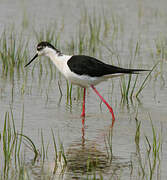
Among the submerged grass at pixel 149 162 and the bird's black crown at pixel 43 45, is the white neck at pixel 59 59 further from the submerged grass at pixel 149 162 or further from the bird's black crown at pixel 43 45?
the submerged grass at pixel 149 162

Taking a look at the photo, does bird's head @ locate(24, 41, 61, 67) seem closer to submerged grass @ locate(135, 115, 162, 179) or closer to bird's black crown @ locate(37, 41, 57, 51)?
bird's black crown @ locate(37, 41, 57, 51)

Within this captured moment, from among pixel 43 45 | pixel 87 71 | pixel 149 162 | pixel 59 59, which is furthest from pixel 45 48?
pixel 149 162

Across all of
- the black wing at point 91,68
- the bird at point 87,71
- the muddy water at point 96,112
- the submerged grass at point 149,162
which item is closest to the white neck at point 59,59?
the bird at point 87,71

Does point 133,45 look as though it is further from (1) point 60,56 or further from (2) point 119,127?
(2) point 119,127

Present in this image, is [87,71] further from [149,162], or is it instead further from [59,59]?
→ [149,162]

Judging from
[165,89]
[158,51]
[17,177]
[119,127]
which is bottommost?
[17,177]

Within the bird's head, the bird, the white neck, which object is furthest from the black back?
the bird's head

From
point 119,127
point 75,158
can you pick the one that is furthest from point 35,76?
point 75,158

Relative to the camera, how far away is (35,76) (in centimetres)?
873

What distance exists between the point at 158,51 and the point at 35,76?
8.89 feet

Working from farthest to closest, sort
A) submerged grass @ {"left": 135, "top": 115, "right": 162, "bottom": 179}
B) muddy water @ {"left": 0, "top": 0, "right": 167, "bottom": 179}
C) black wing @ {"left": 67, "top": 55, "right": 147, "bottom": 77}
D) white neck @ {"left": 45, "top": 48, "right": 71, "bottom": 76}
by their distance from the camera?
white neck @ {"left": 45, "top": 48, "right": 71, "bottom": 76} → black wing @ {"left": 67, "top": 55, "right": 147, "bottom": 77} → muddy water @ {"left": 0, "top": 0, "right": 167, "bottom": 179} → submerged grass @ {"left": 135, "top": 115, "right": 162, "bottom": 179}

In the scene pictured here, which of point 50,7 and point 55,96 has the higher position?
point 50,7

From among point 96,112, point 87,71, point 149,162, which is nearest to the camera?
point 149,162

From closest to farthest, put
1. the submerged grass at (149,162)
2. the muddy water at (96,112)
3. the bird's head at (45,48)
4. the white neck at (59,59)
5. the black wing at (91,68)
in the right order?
the submerged grass at (149,162) < the muddy water at (96,112) < the black wing at (91,68) < the white neck at (59,59) < the bird's head at (45,48)
